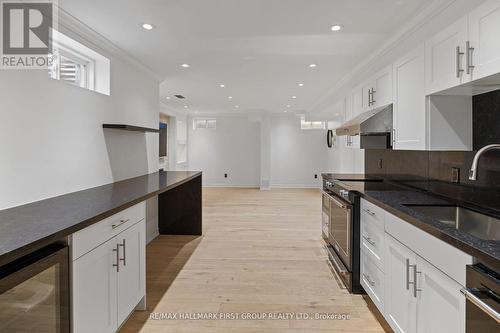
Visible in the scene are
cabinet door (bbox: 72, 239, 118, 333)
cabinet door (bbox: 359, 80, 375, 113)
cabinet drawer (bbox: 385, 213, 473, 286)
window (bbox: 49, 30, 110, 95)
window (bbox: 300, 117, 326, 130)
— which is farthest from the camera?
window (bbox: 300, 117, 326, 130)

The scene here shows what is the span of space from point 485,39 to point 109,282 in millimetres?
2562

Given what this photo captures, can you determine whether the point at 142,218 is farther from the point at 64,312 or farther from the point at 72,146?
the point at 64,312

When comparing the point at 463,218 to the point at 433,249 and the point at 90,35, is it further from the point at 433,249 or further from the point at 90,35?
the point at 90,35

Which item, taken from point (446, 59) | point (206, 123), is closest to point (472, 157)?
point (446, 59)

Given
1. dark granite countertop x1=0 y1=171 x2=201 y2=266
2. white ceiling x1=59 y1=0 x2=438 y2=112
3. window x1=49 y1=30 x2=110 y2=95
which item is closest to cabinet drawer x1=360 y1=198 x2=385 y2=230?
white ceiling x1=59 y1=0 x2=438 y2=112

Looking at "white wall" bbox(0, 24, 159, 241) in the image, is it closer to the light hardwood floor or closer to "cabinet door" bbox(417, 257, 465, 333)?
the light hardwood floor

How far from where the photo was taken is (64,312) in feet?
4.47

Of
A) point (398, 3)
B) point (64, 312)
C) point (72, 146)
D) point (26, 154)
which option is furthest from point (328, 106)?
point (64, 312)

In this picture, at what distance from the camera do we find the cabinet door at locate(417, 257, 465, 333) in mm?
1271

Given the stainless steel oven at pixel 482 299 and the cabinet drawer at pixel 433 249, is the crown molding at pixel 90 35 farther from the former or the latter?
the stainless steel oven at pixel 482 299

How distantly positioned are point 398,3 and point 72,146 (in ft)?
9.25

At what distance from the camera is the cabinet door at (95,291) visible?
57.7 inches

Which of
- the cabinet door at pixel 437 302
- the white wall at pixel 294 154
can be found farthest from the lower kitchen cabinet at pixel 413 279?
the white wall at pixel 294 154

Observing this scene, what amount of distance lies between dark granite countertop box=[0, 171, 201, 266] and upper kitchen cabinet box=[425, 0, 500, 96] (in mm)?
2274
